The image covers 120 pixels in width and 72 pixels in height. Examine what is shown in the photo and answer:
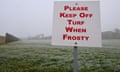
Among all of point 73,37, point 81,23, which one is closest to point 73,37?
point 73,37

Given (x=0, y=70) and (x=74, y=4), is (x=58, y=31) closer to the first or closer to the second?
(x=74, y=4)

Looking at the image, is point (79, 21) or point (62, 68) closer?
point (79, 21)

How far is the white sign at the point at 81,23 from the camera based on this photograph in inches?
79.1

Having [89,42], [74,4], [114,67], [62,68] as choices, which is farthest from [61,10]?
[114,67]

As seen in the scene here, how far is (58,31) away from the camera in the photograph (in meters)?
2.07

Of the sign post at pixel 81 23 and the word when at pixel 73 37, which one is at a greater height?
the sign post at pixel 81 23

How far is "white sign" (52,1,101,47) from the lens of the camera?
201cm

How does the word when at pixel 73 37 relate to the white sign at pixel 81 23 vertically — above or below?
below

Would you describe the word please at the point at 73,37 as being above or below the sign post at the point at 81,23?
below

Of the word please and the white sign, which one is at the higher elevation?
the white sign

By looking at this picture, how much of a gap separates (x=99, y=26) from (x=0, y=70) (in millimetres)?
3056

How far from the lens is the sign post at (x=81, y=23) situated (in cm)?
201

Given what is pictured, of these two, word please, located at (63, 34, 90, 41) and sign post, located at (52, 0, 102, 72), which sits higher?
sign post, located at (52, 0, 102, 72)

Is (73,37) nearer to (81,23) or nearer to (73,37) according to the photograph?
(73,37)
